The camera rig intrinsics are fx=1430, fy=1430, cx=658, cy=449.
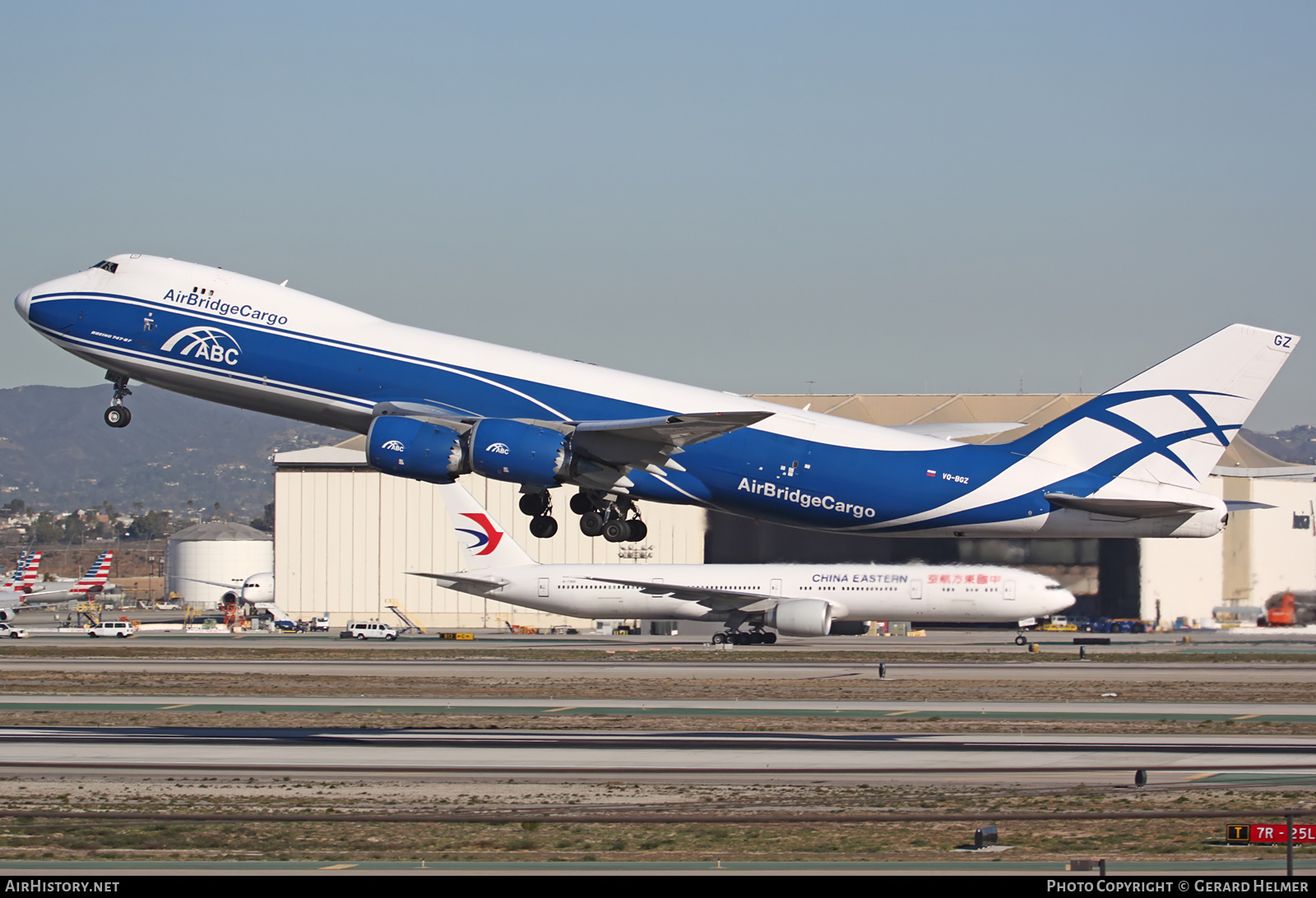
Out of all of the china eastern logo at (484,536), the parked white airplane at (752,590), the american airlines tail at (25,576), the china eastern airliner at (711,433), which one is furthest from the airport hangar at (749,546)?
the china eastern airliner at (711,433)

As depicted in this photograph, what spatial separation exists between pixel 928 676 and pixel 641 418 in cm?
2999

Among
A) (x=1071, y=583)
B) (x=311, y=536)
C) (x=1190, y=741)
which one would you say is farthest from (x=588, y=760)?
(x=311, y=536)

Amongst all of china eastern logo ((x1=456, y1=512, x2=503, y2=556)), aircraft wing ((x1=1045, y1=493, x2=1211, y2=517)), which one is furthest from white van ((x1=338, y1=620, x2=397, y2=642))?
aircraft wing ((x1=1045, y1=493, x2=1211, y2=517))

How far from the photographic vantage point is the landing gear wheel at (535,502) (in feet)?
132

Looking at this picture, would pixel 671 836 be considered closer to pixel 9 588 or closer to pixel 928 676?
pixel 928 676

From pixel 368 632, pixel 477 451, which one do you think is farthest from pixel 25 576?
pixel 477 451

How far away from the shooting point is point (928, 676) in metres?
62.3

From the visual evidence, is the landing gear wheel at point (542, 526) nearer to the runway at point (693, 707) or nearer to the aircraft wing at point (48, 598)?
the runway at point (693, 707)

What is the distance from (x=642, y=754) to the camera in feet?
122

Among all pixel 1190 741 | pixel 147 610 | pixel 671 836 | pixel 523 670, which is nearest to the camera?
pixel 671 836

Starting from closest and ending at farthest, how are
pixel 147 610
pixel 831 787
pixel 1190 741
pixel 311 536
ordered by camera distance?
1. pixel 831 787
2. pixel 1190 741
3. pixel 311 536
4. pixel 147 610

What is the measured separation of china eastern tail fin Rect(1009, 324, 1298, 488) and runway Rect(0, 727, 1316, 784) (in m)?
7.63

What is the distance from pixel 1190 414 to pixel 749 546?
189ft

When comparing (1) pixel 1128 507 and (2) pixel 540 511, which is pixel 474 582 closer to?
(2) pixel 540 511
